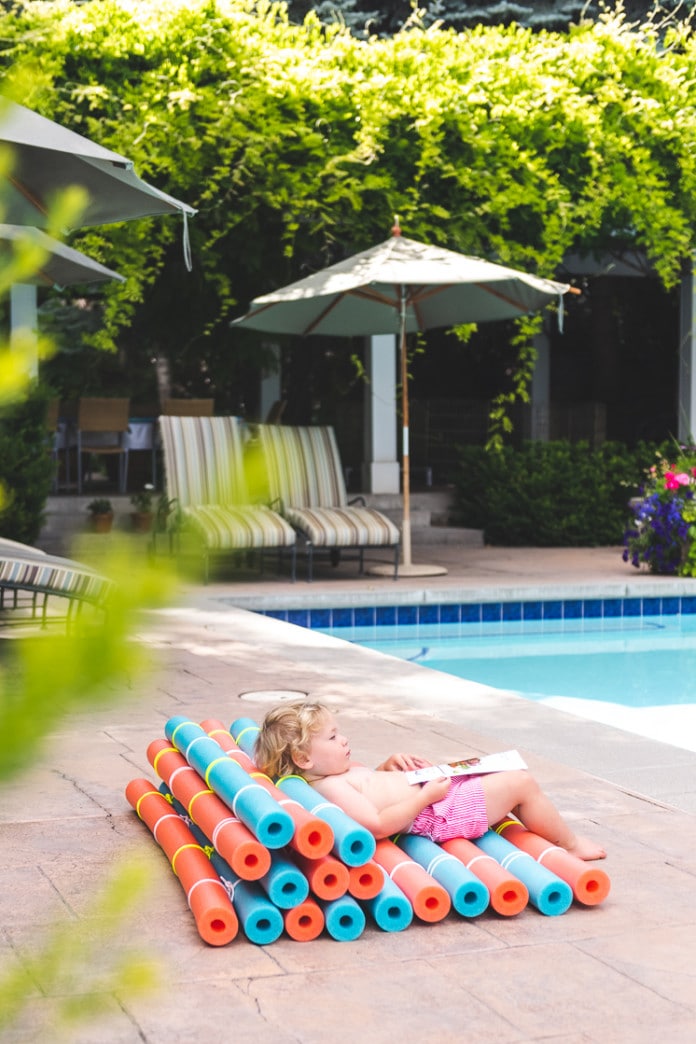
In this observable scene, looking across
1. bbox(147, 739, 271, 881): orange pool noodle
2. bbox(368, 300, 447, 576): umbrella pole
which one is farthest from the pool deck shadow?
bbox(368, 300, 447, 576): umbrella pole

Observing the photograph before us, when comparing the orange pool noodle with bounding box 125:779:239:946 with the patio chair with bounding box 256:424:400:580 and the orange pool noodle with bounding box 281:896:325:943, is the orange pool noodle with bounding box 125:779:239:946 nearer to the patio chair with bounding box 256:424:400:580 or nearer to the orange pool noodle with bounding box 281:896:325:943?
the orange pool noodle with bounding box 281:896:325:943

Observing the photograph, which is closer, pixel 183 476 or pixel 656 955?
pixel 656 955

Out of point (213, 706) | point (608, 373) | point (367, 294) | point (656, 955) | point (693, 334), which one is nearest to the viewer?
point (656, 955)

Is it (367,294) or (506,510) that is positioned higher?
(367,294)

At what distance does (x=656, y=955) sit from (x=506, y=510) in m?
10.5

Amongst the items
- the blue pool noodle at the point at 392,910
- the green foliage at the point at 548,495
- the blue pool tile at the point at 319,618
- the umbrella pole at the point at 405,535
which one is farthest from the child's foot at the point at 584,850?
the green foliage at the point at 548,495

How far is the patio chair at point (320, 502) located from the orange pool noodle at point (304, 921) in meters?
6.54

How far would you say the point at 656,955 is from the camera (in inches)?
110

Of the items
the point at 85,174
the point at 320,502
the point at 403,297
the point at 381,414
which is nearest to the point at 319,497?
the point at 320,502

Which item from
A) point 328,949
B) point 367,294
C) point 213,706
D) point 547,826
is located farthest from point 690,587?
point 328,949

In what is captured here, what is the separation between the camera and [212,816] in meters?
3.19

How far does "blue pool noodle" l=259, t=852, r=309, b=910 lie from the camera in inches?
114

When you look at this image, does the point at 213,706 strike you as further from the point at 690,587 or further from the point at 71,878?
the point at 690,587

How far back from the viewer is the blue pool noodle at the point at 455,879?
300 cm
